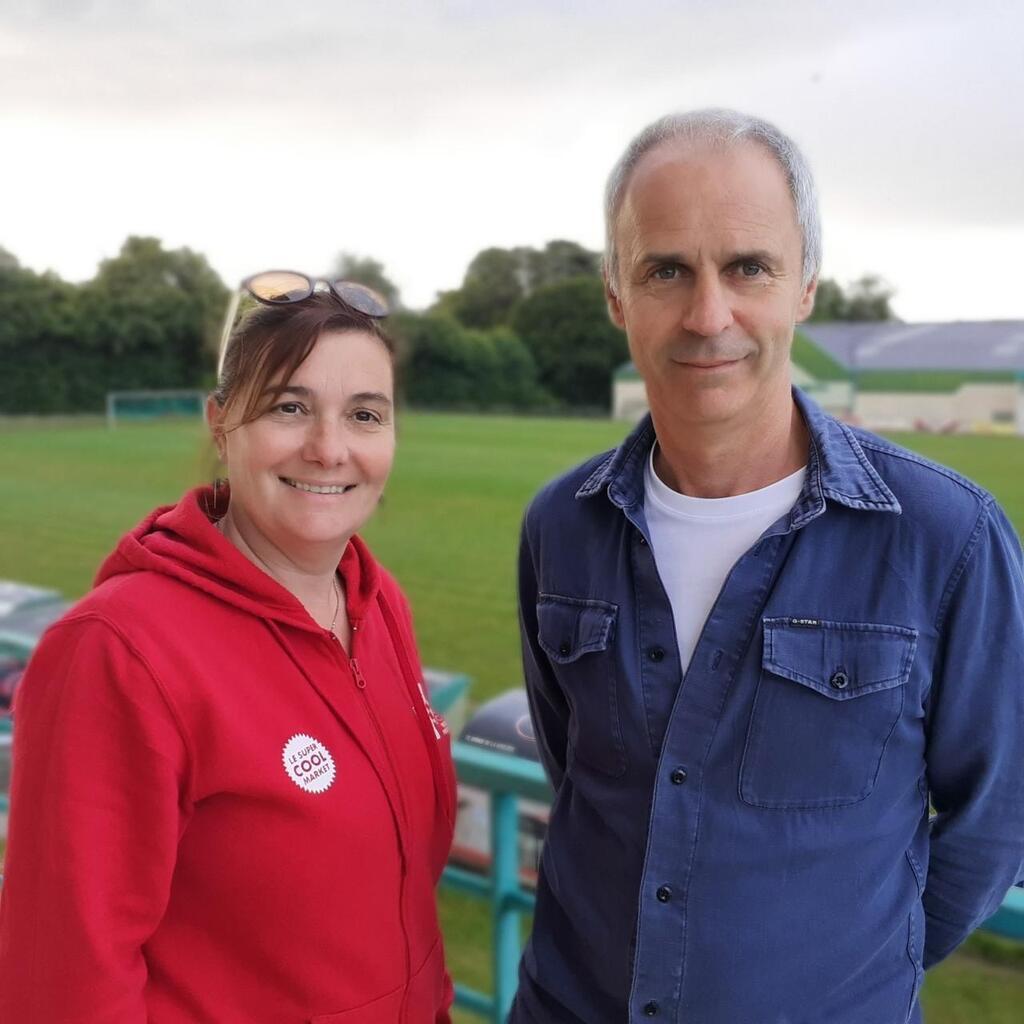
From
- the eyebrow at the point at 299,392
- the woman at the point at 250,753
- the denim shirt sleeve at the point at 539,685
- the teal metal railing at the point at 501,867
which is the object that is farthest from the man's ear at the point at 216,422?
the teal metal railing at the point at 501,867

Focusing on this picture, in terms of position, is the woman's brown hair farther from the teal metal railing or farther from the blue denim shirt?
the teal metal railing

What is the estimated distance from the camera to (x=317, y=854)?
125 centimetres

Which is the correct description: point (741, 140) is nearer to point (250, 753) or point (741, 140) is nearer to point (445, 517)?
point (250, 753)

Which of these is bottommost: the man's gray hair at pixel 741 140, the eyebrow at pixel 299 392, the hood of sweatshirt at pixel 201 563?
the hood of sweatshirt at pixel 201 563

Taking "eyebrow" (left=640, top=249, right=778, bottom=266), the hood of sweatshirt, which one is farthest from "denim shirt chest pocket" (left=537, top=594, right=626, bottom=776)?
"eyebrow" (left=640, top=249, right=778, bottom=266)

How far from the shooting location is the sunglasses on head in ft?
4.46

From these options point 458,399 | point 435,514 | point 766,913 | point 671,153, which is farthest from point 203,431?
point 458,399

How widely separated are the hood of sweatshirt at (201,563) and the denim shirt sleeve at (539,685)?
0.39 meters

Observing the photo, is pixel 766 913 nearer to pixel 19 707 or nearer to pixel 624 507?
pixel 624 507

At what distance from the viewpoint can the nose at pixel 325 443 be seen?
1329mm

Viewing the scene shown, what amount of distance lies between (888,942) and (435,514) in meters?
15.7

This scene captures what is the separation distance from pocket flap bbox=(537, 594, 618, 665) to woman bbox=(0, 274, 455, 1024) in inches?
8.7

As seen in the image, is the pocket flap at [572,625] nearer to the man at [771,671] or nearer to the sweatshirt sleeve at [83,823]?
the man at [771,671]

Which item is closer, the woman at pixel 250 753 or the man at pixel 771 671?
the woman at pixel 250 753
